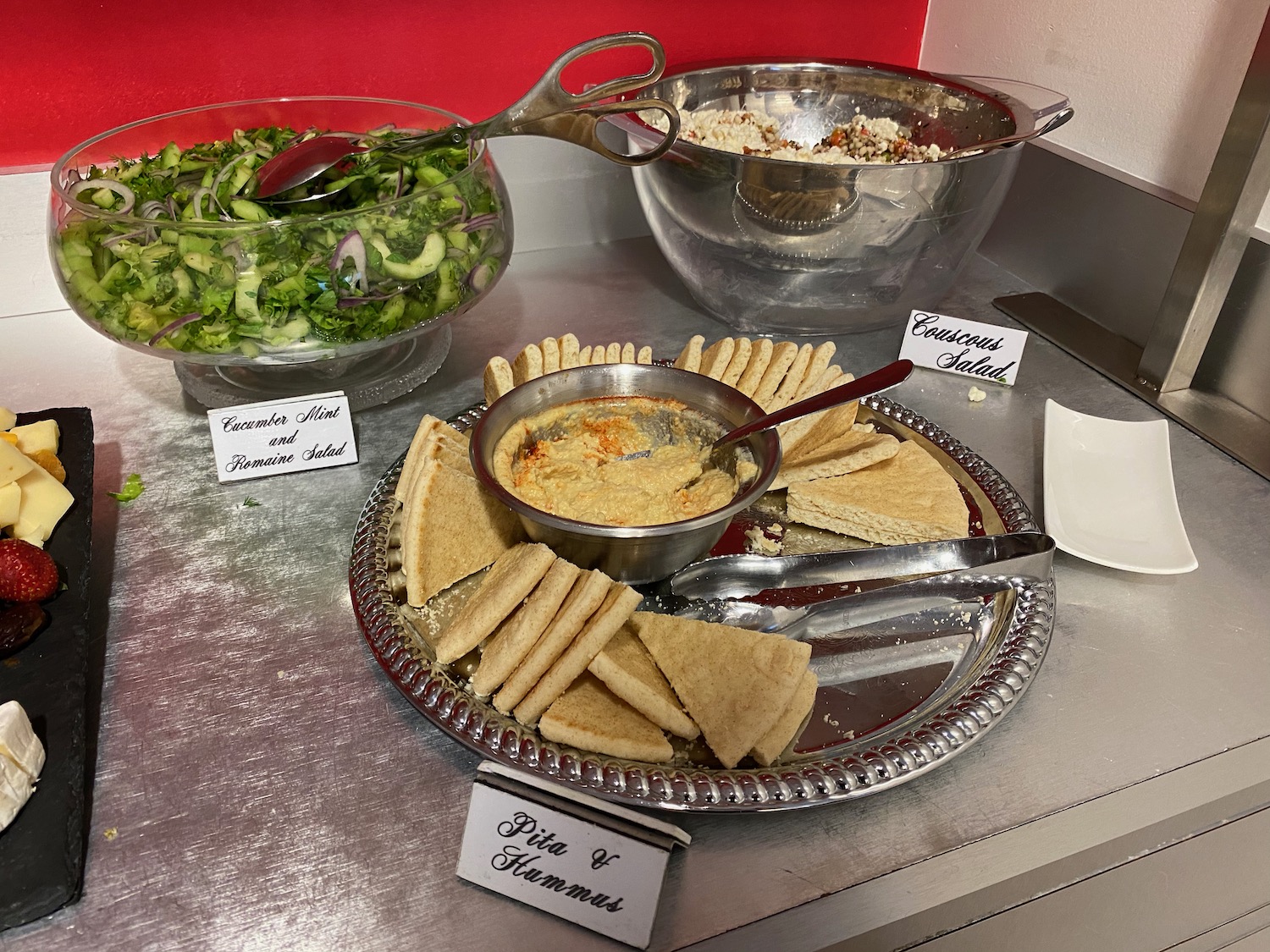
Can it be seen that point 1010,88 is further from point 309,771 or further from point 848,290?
point 309,771

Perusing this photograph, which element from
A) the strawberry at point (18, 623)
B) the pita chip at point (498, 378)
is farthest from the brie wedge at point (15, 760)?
the pita chip at point (498, 378)

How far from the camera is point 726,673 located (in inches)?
43.2

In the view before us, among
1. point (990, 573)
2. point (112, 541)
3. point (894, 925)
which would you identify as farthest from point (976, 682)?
point (112, 541)

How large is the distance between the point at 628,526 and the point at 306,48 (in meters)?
1.42

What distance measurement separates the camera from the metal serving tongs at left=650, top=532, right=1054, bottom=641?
125 centimetres

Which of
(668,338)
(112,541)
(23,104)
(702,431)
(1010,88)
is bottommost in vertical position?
(112,541)

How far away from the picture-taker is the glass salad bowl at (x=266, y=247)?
4.58 ft

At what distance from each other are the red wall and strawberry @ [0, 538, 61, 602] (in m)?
1.11

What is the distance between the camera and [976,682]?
115 cm

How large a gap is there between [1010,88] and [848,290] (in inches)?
23.8

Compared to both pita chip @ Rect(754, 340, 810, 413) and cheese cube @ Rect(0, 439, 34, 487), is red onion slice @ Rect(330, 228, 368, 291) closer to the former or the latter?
A: cheese cube @ Rect(0, 439, 34, 487)

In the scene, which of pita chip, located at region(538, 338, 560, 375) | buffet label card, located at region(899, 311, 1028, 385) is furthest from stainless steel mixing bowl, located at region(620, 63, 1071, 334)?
pita chip, located at region(538, 338, 560, 375)

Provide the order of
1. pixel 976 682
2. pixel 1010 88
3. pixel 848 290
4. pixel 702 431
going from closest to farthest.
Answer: pixel 976 682, pixel 702 431, pixel 848 290, pixel 1010 88

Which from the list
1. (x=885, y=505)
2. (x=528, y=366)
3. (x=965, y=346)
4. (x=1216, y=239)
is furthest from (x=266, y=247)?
(x=1216, y=239)
